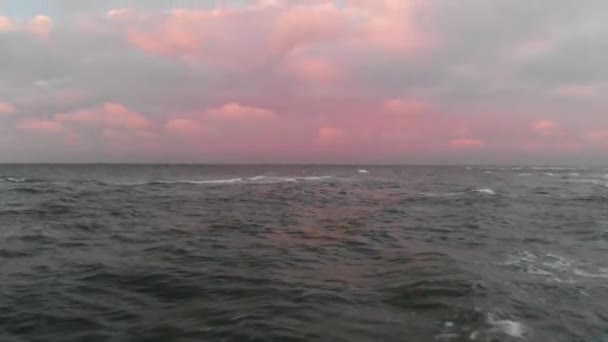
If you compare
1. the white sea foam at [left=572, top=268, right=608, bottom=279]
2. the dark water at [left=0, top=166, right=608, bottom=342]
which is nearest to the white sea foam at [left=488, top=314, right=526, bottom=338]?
the dark water at [left=0, top=166, right=608, bottom=342]

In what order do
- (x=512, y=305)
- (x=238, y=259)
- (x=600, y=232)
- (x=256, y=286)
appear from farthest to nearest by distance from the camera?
(x=600, y=232) → (x=238, y=259) → (x=256, y=286) → (x=512, y=305)

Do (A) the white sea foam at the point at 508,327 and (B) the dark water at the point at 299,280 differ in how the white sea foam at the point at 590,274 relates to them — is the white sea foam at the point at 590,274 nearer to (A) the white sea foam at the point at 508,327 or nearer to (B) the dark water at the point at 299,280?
(B) the dark water at the point at 299,280

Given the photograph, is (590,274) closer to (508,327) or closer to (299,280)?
(508,327)

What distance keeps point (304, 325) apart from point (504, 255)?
29.8 ft

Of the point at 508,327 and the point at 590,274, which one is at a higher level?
the point at 508,327

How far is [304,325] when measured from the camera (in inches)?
278

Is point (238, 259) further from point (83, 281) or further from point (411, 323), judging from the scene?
point (411, 323)

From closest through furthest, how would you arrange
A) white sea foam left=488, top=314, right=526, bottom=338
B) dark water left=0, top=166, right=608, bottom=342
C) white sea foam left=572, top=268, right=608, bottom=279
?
white sea foam left=488, top=314, right=526, bottom=338, dark water left=0, top=166, right=608, bottom=342, white sea foam left=572, top=268, right=608, bottom=279

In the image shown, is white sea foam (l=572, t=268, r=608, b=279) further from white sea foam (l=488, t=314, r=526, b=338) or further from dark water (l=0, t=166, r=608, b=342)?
white sea foam (l=488, t=314, r=526, b=338)

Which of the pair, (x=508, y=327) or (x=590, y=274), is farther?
(x=590, y=274)

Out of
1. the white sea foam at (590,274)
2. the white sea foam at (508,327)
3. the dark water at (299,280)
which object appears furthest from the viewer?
the white sea foam at (590,274)

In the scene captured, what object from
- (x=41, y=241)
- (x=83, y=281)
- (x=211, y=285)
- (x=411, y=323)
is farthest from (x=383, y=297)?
(x=41, y=241)

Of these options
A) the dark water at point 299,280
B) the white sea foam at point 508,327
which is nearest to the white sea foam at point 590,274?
the dark water at point 299,280

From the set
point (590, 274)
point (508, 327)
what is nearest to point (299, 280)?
point (508, 327)
